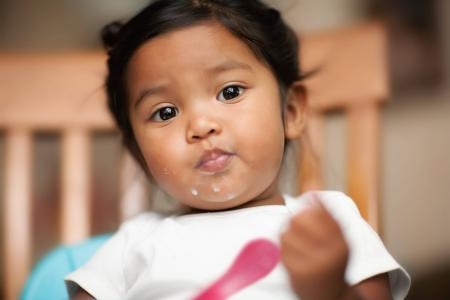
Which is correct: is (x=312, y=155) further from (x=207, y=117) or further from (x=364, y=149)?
(x=207, y=117)

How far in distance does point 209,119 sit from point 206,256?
11 cm

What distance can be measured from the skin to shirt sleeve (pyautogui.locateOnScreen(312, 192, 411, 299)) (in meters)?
0.01

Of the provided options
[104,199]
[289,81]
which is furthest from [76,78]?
[289,81]

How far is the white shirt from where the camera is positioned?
48 cm

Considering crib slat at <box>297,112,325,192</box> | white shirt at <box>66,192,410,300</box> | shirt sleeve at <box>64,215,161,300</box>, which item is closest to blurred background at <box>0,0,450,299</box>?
crib slat at <box>297,112,325,192</box>

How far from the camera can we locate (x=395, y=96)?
2.80ft

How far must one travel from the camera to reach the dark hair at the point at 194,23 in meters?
0.55

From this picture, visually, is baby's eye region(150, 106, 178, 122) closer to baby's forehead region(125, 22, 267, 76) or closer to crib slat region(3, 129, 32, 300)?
baby's forehead region(125, 22, 267, 76)

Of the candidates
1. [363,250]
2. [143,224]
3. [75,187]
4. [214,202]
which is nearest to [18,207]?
[75,187]

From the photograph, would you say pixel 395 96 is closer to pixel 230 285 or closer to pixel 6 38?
pixel 230 285

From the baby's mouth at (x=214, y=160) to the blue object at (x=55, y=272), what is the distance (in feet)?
0.90

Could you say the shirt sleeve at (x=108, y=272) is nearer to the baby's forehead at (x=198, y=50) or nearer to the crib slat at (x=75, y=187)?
the baby's forehead at (x=198, y=50)

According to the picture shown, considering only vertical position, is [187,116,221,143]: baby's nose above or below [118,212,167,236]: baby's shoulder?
above

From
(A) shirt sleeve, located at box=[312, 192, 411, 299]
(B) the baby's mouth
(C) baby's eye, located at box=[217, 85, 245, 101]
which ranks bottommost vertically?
(A) shirt sleeve, located at box=[312, 192, 411, 299]
